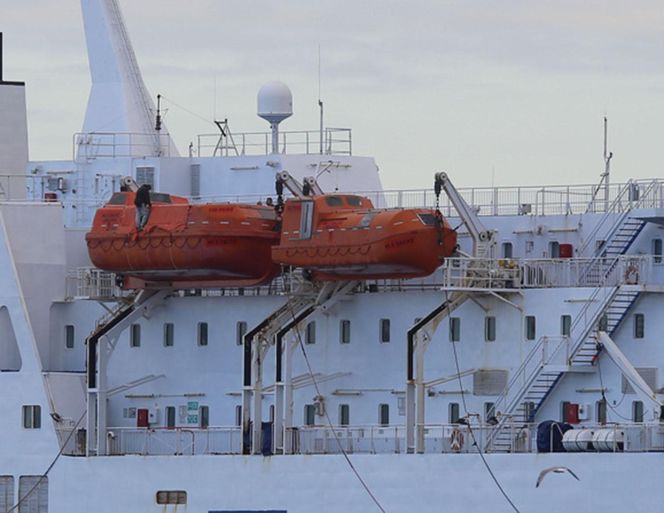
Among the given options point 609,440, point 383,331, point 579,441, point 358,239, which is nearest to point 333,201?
point 358,239

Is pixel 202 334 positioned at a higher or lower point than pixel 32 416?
higher

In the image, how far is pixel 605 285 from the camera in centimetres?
6694

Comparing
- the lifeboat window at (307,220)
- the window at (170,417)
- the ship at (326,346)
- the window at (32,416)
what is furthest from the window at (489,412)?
the window at (32,416)

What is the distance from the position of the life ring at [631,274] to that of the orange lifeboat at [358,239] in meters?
4.19

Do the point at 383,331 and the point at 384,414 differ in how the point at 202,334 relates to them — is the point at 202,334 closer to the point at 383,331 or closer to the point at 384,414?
the point at 383,331

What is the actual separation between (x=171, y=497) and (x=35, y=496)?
4059mm

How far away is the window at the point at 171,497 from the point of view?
227ft

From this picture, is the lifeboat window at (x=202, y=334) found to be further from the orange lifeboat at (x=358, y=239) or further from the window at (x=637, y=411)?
the window at (x=637, y=411)

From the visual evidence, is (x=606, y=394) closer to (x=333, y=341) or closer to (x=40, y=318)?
(x=333, y=341)

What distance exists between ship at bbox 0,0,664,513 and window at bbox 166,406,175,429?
0.06 m

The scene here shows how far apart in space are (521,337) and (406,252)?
3.56 m

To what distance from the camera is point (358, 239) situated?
220ft

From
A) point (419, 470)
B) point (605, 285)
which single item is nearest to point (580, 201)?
point (605, 285)

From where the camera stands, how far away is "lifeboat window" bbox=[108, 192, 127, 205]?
7141 centimetres
